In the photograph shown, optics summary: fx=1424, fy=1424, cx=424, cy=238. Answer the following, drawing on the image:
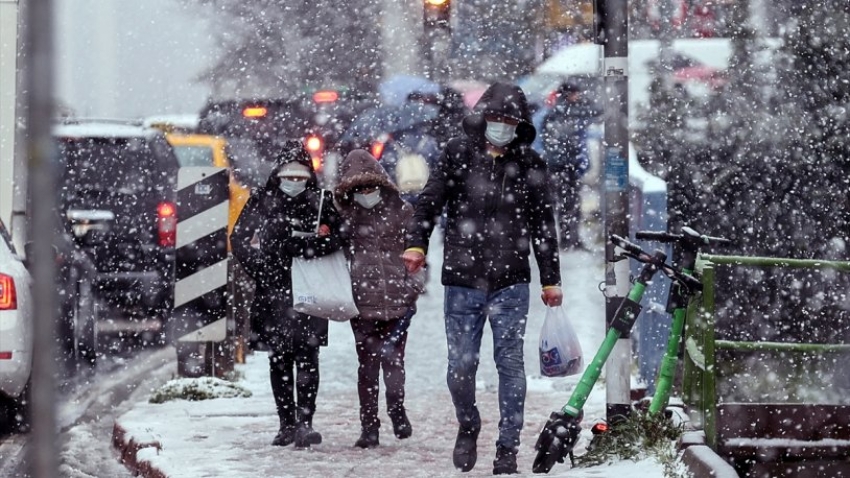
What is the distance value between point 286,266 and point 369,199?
22.2 inches

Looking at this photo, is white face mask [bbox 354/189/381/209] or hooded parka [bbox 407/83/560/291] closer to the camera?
hooded parka [bbox 407/83/560/291]

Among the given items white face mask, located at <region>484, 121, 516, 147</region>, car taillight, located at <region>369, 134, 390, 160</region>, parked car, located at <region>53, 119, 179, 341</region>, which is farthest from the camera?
car taillight, located at <region>369, 134, 390, 160</region>

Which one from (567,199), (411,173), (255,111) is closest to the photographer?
(411,173)

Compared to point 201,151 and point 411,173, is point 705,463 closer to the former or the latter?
point 411,173

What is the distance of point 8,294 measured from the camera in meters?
7.52

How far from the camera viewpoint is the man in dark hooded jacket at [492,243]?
652 centimetres

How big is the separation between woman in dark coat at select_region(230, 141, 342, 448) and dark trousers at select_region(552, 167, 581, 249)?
32.4 ft

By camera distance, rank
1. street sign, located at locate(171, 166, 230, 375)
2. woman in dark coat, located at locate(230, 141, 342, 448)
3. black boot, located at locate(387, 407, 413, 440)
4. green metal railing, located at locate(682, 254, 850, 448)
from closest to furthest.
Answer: green metal railing, located at locate(682, 254, 850, 448), woman in dark coat, located at locate(230, 141, 342, 448), black boot, located at locate(387, 407, 413, 440), street sign, located at locate(171, 166, 230, 375)

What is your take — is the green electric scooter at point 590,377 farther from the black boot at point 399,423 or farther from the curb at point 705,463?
the black boot at point 399,423

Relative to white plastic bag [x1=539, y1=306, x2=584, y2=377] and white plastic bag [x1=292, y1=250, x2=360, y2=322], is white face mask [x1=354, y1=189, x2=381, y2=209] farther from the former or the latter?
white plastic bag [x1=539, y1=306, x2=584, y2=377]

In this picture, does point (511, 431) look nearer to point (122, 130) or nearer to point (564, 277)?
point (122, 130)

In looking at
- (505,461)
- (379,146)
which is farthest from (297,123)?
(505,461)

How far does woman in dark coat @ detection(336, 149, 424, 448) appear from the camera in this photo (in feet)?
24.6

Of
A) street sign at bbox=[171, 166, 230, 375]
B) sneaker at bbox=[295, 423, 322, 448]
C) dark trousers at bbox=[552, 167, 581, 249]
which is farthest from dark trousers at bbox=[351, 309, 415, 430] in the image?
dark trousers at bbox=[552, 167, 581, 249]
